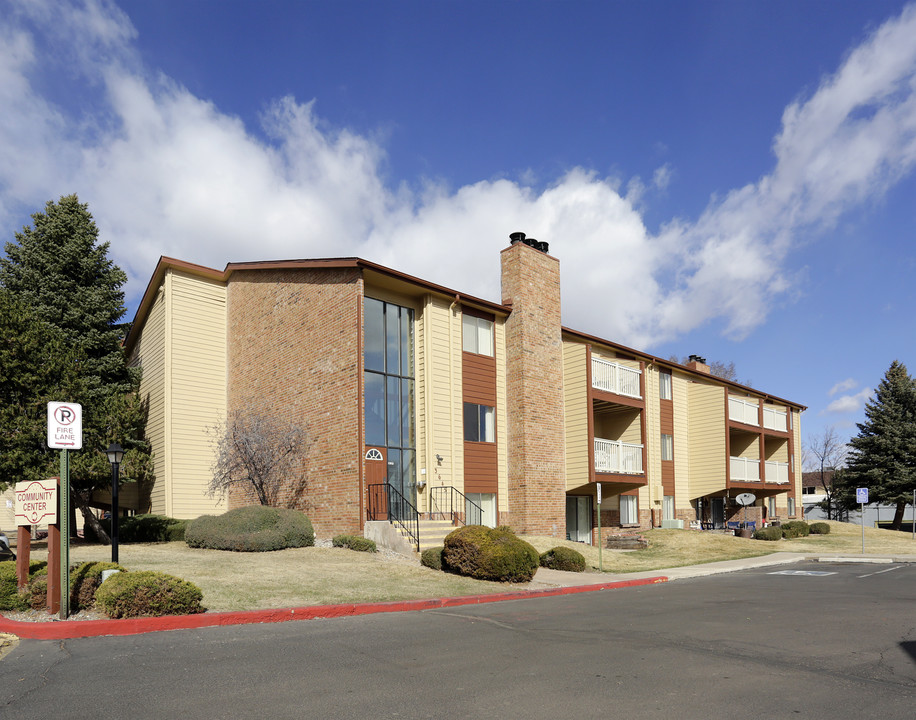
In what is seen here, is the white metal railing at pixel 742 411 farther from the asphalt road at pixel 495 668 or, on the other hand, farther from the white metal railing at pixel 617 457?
the asphalt road at pixel 495 668

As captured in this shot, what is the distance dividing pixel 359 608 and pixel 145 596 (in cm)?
343

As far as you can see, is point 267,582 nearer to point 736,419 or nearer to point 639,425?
point 639,425

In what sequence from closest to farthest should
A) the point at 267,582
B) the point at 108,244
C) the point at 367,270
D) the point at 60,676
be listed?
1. the point at 60,676
2. the point at 267,582
3. the point at 367,270
4. the point at 108,244

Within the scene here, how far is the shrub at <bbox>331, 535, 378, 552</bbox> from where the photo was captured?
63.4 ft

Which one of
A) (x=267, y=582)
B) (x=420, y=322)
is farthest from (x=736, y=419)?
(x=267, y=582)

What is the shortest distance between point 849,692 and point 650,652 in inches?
93.2

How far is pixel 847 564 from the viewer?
958 inches

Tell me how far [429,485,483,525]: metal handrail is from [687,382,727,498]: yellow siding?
1647 cm

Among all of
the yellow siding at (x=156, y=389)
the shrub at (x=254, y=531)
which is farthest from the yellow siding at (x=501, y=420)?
the yellow siding at (x=156, y=389)

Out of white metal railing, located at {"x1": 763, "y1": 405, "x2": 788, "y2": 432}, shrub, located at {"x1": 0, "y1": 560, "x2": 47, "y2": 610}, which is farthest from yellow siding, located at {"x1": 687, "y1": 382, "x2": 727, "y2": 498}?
shrub, located at {"x1": 0, "y1": 560, "x2": 47, "y2": 610}

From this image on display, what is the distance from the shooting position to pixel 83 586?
35.8 ft

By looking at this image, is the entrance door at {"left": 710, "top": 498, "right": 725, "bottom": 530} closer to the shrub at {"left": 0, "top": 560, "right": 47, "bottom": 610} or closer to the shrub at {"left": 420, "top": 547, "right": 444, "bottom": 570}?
the shrub at {"left": 420, "top": 547, "right": 444, "bottom": 570}

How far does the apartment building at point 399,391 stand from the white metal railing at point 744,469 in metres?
5.63

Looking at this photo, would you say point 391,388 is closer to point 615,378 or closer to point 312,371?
point 312,371
